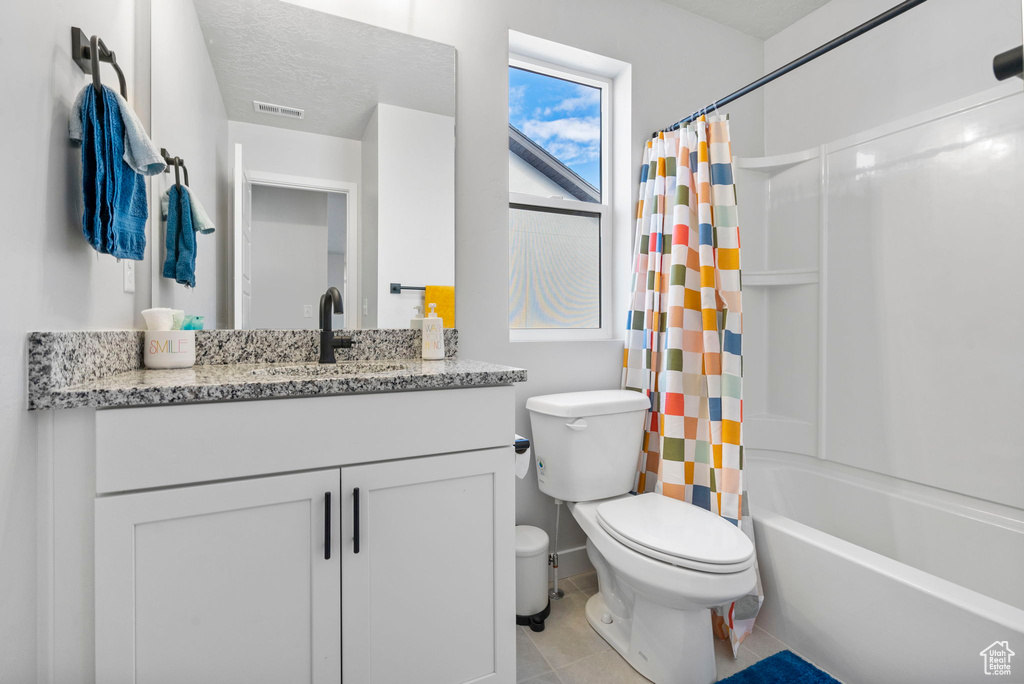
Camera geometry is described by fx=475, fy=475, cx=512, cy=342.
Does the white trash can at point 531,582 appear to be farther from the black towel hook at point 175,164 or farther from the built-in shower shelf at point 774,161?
the built-in shower shelf at point 774,161

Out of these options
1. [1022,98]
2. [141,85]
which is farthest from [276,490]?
[1022,98]

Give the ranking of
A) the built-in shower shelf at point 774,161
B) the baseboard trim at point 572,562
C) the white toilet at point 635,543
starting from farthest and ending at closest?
the built-in shower shelf at point 774,161 → the baseboard trim at point 572,562 → the white toilet at point 635,543

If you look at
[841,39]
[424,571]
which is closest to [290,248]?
[424,571]

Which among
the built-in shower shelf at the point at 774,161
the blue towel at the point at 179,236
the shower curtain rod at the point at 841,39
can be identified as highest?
the shower curtain rod at the point at 841,39

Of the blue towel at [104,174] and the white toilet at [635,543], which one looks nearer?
the blue towel at [104,174]

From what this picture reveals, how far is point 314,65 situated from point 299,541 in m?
1.45

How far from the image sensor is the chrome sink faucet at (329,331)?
55.4 inches

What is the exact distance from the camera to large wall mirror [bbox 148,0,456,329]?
1406 millimetres

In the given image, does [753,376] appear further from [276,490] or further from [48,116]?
[48,116]

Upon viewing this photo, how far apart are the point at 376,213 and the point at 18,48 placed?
916 mm

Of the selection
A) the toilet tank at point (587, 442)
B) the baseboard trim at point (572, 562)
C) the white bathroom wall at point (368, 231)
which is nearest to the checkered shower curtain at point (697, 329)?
the toilet tank at point (587, 442)

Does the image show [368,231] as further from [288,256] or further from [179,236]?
[179,236]

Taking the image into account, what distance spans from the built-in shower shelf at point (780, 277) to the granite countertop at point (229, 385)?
178 cm

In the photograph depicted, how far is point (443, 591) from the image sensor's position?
3.67 feet
